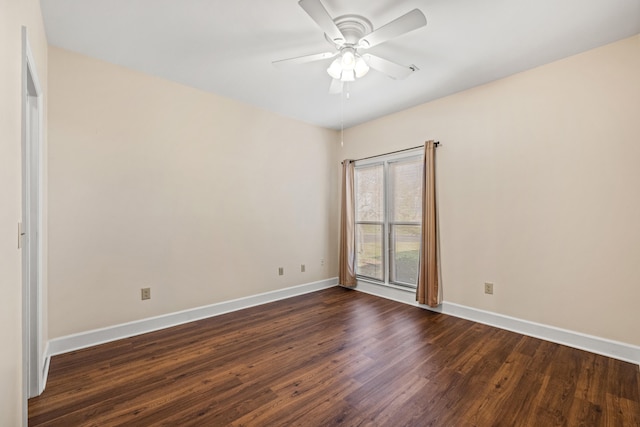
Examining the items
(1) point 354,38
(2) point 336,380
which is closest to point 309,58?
(1) point 354,38

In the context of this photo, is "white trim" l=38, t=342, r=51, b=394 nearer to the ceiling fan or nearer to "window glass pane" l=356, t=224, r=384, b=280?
the ceiling fan

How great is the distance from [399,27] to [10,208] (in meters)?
2.26

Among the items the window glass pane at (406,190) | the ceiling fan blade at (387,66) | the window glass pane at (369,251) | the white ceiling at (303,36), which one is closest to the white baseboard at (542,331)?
the window glass pane at (369,251)

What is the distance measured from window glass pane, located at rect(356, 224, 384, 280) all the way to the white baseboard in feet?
1.68

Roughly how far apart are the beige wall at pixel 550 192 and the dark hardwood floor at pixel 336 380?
0.45 m

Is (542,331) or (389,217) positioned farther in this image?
(389,217)

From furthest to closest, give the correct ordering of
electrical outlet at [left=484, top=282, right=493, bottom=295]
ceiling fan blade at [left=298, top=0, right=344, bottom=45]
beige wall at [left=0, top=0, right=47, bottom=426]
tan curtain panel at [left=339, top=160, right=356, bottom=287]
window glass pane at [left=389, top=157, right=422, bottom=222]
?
1. tan curtain panel at [left=339, top=160, right=356, bottom=287]
2. window glass pane at [left=389, top=157, right=422, bottom=222]
3. electrical outlet at [left=484, top=282, right=493, bottom=295]
4. ceiling fan blade at [left=298, top=0, right=344, bottom=45]
5. beige wall at [left=0, top=0, right=47, bottom=426]

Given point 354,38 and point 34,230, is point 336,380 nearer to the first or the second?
point 34,230

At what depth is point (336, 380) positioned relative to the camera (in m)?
2.08

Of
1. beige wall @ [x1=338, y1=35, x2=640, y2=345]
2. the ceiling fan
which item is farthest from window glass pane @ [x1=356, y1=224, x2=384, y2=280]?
the ceiling fan

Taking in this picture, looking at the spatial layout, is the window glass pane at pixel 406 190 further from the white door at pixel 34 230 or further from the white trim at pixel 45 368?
the white trim at pixel 45 368

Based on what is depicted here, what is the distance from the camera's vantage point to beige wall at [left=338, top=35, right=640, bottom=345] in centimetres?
238

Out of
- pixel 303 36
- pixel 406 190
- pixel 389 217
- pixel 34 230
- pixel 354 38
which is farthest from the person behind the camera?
pixel 389 217

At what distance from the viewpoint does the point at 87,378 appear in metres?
2.08
